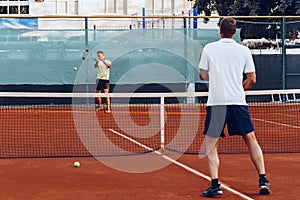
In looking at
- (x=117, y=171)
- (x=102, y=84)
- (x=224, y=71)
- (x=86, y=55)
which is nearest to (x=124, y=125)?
(x=102, y=84)

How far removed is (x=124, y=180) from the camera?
790 centimetres

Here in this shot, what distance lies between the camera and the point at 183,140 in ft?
39.5

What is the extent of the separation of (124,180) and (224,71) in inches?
77.6

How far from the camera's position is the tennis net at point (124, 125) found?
10742 millimetres

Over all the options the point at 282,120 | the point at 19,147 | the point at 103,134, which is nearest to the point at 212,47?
the point at 19,147

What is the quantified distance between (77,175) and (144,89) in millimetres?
13165

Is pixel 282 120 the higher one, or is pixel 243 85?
pixel 243 85

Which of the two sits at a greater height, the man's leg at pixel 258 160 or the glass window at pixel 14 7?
the glass window at pixel 14 7

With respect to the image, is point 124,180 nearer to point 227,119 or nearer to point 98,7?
point 227,119

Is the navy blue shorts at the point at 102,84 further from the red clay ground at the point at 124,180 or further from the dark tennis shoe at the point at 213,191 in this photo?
the dark tennis shoe at the point at 213,191

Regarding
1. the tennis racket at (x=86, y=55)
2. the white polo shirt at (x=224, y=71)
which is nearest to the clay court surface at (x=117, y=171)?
the white polo shirt at (x=224, y=71)

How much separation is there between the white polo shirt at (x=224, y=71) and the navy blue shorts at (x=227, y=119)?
55mm

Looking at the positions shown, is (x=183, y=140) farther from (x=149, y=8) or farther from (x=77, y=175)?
(x=149, y=8)

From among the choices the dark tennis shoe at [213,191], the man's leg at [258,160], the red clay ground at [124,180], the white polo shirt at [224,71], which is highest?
the white polo shirt at [224,71]
